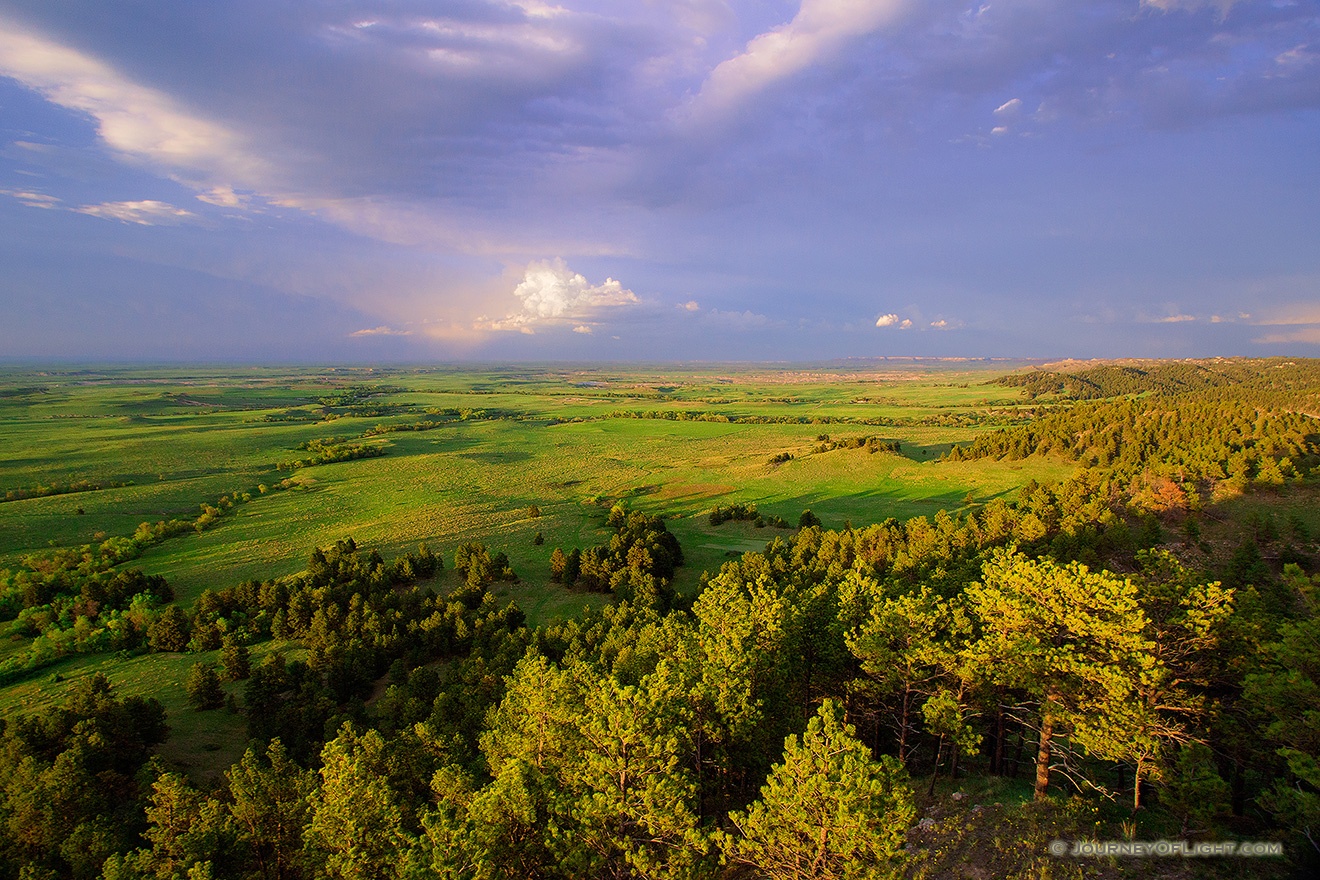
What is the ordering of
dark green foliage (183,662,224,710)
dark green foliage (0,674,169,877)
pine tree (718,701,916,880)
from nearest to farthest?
pine tree (718,701,916,880)
dark green foliage (0,674,169,877)
dark green foliage (183,662,224,710)

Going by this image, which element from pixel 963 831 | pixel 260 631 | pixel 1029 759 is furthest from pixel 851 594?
pixel 260 631

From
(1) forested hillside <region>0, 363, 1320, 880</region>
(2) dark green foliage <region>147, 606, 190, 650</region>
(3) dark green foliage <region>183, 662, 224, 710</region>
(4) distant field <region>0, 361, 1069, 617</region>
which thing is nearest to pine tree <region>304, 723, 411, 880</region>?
(1) forested hillside <region>0, 363, 1320, 880</region>

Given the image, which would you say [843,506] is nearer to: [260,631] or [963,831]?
[963,831]

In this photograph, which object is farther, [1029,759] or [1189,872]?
[1029,759]

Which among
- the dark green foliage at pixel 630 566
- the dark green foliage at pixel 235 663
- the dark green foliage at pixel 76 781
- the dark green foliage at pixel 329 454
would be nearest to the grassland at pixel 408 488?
the dark green foliage at pixel 630 566

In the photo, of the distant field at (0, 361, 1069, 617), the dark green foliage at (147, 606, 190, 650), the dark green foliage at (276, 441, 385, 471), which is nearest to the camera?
the dark green foliage at (147, 606, 190, 650)

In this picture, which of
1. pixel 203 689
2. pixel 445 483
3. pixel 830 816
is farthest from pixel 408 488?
pixel 830 816

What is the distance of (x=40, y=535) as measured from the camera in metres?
64.1

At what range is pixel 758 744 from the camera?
21297 millimetres

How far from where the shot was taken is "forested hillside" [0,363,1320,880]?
1505 cm

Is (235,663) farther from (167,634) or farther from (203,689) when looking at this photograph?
(167,634)

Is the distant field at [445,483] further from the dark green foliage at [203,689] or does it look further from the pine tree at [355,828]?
the pine tree at [355,828]

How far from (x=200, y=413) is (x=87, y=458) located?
82349 mm

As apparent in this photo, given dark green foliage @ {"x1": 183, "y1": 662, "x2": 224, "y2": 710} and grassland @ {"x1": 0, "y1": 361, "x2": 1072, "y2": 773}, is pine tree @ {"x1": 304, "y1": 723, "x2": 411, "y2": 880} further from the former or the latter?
dark green foliage @ {"x1": 183, "y1": 662, "x2": 224, "y2": 710}
